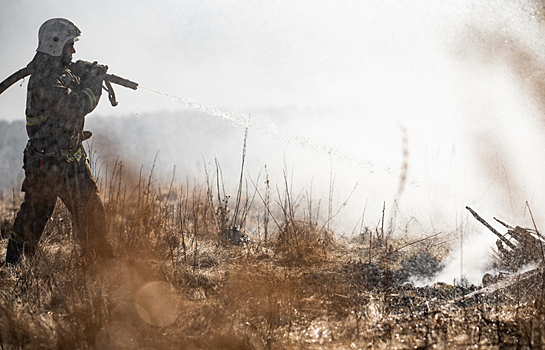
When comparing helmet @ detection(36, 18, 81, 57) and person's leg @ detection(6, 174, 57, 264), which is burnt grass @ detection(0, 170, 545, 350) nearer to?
person's leg @ detection(6, 174, 57, 264)

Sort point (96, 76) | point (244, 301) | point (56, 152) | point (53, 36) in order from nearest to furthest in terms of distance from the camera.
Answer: point (244, 301)
point (56, 152)
point (53, 36)
point (96, 76)

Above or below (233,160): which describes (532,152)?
below

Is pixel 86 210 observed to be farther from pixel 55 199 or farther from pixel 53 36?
pixel 53 36

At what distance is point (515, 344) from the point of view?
2.59m

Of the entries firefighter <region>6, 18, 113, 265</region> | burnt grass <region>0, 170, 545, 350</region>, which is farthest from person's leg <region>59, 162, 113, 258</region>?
burnt grass <region>0, 170, 545, 350</region>

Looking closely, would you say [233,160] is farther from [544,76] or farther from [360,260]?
[360,260]

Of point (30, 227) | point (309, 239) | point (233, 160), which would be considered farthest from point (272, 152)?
point (30, 227)

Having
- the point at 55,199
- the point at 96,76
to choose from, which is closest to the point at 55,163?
the point at 55,199

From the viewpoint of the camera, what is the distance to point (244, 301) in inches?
132

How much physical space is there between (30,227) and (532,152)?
22.7 feet

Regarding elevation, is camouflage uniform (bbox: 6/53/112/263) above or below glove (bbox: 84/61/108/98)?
below

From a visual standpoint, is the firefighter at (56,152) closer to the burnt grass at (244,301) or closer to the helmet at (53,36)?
the helmet at (53,36)

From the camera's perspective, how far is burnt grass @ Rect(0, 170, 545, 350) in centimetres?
270

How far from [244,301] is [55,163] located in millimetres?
2048
